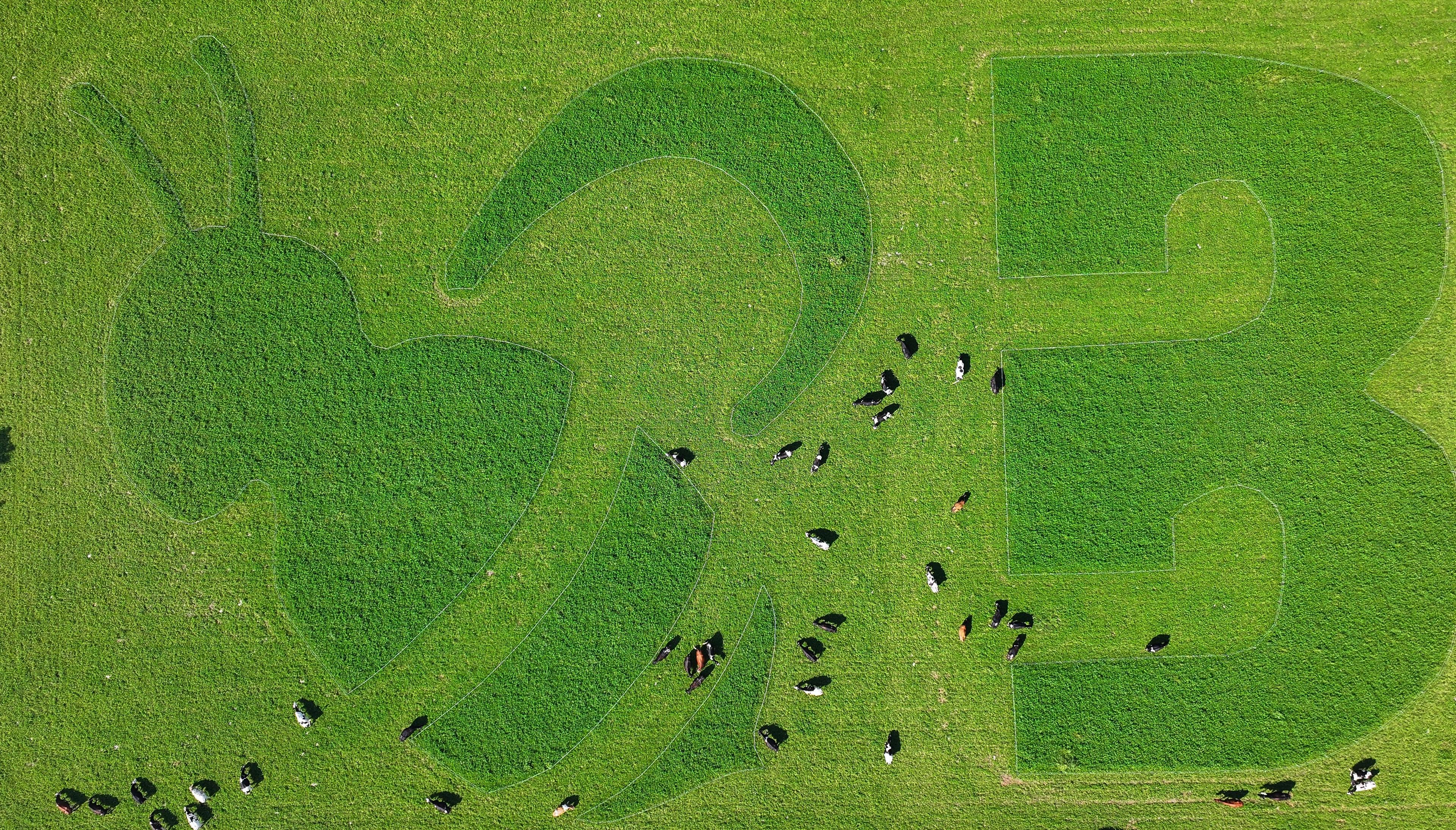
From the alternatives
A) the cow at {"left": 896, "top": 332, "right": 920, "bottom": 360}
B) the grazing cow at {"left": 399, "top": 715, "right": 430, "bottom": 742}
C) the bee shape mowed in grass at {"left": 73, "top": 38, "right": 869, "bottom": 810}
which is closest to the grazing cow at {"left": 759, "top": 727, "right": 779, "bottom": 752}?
the bee shape mowed in grass at {"left": 73, "top": 38, "right": 869, "bottom": 810}

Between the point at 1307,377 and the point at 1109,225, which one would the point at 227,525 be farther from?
the point at 1307,377

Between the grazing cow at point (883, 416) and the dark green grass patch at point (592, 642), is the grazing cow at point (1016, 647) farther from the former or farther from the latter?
the dark green grass patch at point (592, 642)

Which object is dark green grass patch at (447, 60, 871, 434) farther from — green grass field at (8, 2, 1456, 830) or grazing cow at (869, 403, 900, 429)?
grazing cow at (869, 403, 900, 429)

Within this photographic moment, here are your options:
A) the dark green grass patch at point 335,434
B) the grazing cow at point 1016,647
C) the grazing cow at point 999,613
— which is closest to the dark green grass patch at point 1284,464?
the grazing cow at point 1016,647

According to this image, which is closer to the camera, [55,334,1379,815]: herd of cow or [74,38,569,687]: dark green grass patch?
[55,334,1379,815]: herd of cow

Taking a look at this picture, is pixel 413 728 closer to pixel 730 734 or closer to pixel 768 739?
pixel 730 734

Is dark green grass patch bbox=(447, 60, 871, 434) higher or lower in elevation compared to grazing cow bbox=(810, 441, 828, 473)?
higher

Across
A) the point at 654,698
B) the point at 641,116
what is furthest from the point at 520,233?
the point at 654,698
